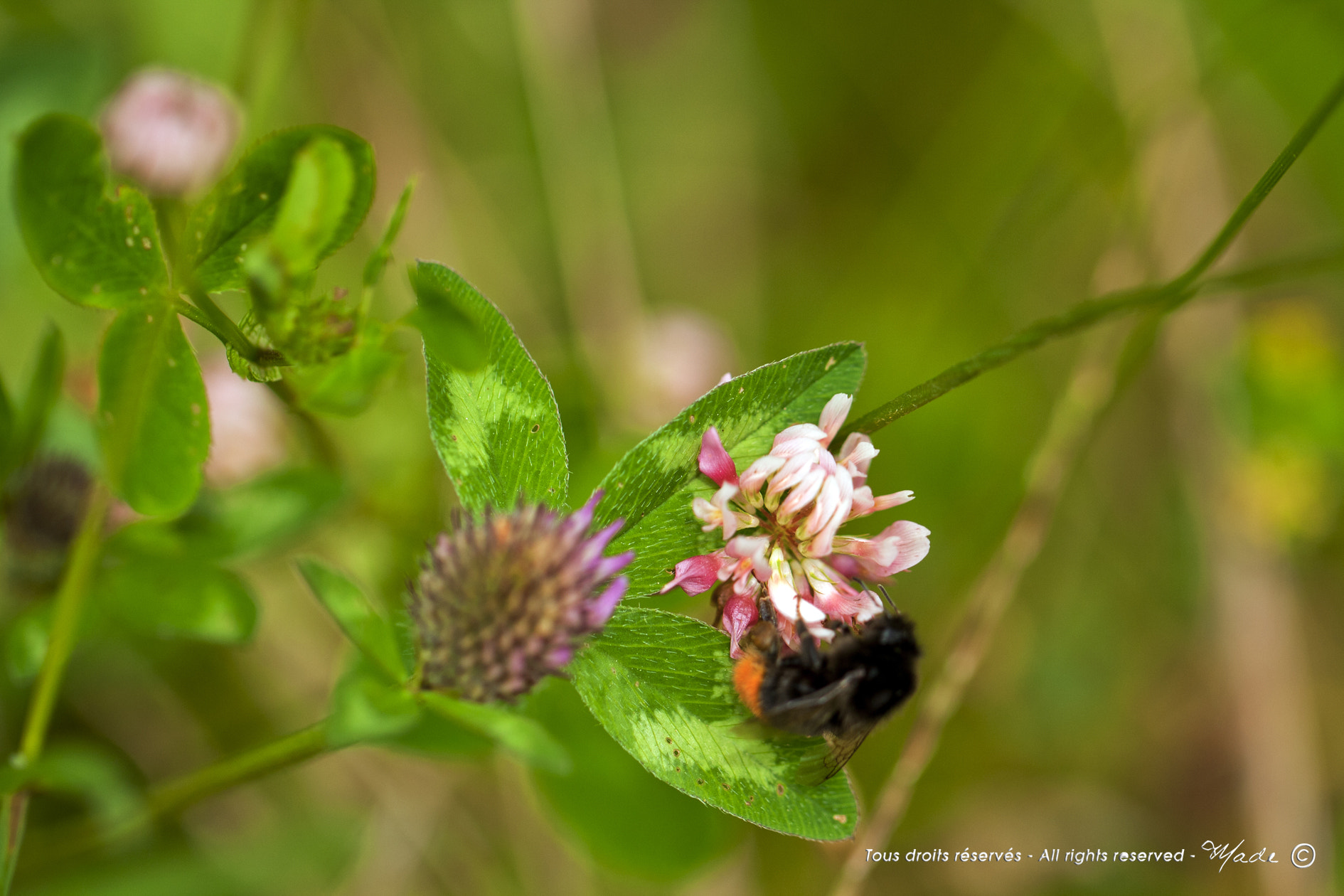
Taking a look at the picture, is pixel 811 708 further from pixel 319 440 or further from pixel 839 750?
pixel 319 440

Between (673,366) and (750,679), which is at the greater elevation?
(673,366)

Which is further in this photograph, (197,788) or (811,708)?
(197,788)

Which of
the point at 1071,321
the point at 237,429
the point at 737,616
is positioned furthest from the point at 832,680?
the point at 237,429

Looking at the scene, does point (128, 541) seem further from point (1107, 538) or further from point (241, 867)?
point (1107, 538)

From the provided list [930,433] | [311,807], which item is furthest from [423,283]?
[930,433]

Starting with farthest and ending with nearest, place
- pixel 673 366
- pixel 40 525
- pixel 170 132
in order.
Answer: pixel 673 366, pixel 170 132, pixel 40 525

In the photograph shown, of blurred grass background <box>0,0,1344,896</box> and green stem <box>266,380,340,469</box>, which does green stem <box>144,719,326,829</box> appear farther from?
blurred grass background <box>0,0,1344,896</box>
